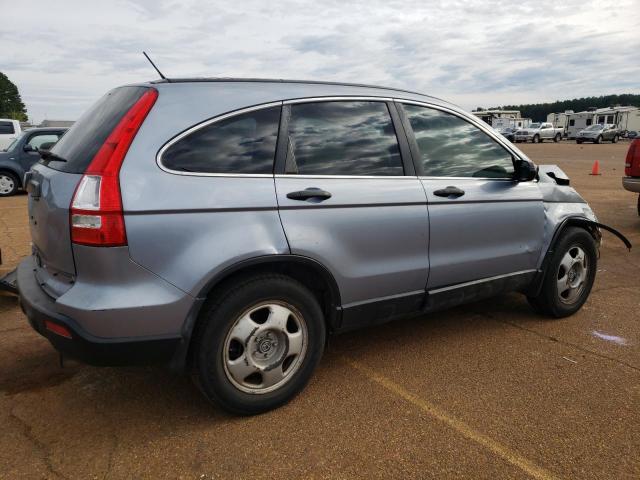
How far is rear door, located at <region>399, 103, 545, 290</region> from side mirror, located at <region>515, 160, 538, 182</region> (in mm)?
57

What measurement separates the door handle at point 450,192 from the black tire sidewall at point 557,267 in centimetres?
119

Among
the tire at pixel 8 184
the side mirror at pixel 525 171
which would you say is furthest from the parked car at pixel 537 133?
the side mirror at pixel 525 171

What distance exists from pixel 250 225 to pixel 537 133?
47.9m

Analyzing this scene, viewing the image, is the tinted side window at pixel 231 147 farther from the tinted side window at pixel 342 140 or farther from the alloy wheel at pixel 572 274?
the alloy wheel at pixel 572 274

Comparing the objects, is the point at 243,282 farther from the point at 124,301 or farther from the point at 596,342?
the point at 596,342

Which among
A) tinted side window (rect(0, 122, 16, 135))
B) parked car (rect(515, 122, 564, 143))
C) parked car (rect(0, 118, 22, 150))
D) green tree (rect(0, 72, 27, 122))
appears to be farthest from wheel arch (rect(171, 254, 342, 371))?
green tree (rect(0, 72, 27, 122))

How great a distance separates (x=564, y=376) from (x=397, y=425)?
1.26m

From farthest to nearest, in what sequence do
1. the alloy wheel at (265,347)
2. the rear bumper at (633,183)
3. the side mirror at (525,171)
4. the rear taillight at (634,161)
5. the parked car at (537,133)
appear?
the parked car at (537,133), the rear taillight at (634,161), the rear bumper at (633,183), the side mirror at (525,171), the alloy wheel at (265,347)

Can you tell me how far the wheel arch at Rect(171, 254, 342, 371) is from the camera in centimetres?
253

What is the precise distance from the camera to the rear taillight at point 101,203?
2.34 meters

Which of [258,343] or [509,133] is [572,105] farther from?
[258,343]

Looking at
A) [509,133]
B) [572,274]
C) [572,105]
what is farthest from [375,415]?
[572,105]

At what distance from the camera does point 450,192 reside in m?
3.43

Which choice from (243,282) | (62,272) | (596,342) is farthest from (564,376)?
(62,272)
